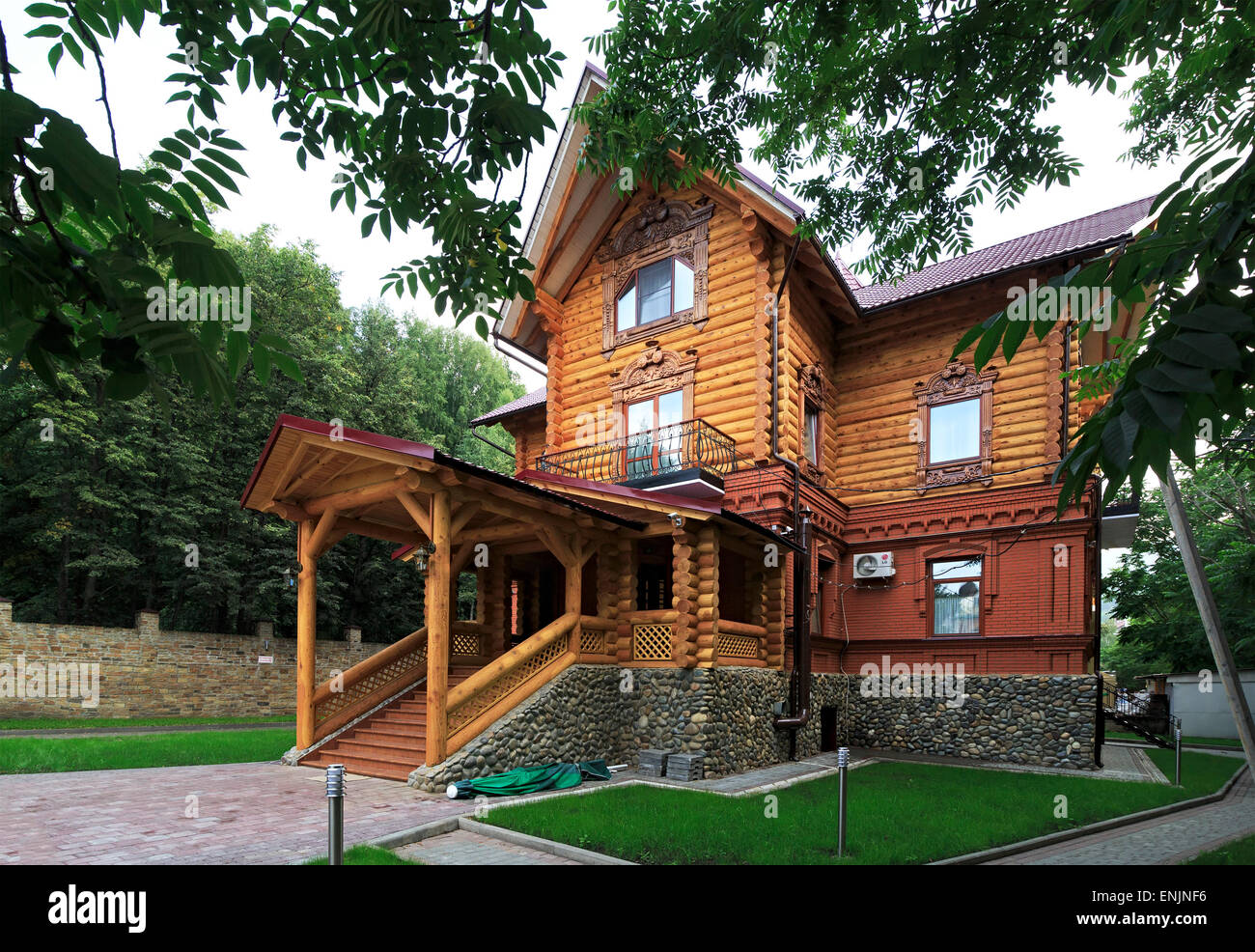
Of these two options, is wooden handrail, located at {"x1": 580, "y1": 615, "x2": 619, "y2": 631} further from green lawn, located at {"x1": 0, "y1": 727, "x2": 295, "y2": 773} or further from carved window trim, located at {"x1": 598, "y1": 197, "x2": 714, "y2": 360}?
carved window trim, located at {"x1": 598, "y1": 197, "x2": 714, "y2": 360}

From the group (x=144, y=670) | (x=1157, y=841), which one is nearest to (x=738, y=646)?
(x=1157, y=841)

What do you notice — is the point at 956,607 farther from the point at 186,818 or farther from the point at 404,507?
the point at 186,818

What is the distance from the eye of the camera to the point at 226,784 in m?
9.95

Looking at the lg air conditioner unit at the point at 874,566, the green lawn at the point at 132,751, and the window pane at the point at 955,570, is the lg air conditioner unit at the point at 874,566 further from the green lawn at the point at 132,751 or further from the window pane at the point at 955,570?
the green lawn at the point at 132,751

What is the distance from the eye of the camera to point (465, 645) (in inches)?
610

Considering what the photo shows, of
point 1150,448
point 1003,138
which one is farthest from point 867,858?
point 1003,138

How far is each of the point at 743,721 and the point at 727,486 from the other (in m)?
4.99

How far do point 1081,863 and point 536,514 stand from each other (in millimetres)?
8269

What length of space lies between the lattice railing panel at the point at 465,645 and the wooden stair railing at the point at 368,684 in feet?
2.10

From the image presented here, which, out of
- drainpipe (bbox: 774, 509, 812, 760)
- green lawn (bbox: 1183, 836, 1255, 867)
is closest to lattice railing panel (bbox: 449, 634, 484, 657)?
drainpipe (bbox: 774, 509, 812, 760)

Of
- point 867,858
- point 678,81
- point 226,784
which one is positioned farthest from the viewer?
point 226,784

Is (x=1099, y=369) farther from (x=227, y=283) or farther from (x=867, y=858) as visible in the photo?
(x=227, y=283)

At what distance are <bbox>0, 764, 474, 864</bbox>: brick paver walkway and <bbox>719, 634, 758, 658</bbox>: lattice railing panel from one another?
5446 millimetres

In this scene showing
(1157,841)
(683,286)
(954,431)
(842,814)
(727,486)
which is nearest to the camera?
(842,814)
